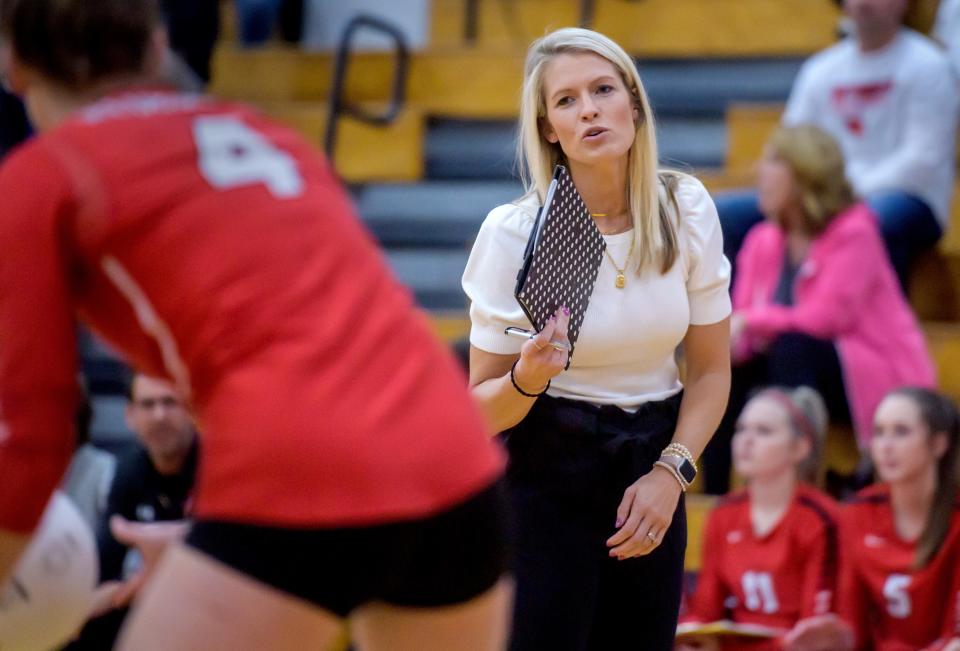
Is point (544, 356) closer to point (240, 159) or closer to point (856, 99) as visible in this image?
point (240, 159)

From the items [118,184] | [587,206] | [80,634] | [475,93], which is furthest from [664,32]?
[118,184]

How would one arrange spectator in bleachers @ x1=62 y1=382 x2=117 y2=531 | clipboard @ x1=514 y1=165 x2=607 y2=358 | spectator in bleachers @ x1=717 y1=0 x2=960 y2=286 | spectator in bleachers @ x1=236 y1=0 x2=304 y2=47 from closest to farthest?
clipboard @ x1=514 y1=165 x2=607 y2=358 < spectator in bleachers @ x1=62 y1=382 x2=117 y2=531 < spectator in bleachers @ x1=717 y1=0 x2=960 y2=286 < spectator in bleachers @ x1=236 y1=0 x2=304 y2=47

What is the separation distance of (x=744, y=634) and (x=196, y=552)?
2.74 metres

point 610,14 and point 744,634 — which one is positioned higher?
point 610,14

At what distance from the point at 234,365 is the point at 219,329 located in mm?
43

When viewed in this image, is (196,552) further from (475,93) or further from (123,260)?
(475,93)

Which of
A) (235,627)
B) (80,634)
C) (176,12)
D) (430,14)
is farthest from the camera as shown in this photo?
(430,14)

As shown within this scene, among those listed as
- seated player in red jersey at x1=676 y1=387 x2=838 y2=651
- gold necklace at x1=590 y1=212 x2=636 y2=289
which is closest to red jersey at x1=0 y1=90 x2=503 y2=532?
gold necklace at x1=590 y1=212 x2=636 y2=289

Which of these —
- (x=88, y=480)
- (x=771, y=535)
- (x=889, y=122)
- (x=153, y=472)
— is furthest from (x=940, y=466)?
(x=88, y=480)

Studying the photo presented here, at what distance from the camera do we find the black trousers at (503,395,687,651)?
2.45m

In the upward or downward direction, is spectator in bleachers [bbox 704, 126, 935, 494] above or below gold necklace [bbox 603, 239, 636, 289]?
below

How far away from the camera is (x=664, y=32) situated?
657 centimetres

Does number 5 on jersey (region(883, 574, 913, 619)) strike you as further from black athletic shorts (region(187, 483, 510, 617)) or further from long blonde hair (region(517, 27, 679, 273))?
black athletic shorts (region(187, 483, 510, 617))

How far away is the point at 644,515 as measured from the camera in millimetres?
2395
